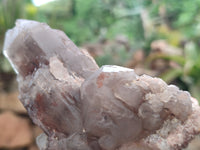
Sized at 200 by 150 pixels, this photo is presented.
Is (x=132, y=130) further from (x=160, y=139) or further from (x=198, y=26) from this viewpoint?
(x=198, y=26)

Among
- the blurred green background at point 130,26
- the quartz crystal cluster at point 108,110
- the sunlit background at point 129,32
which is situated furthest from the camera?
the blurred green background at point 130,26

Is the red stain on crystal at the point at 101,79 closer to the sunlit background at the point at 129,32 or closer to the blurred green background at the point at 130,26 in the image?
the sunlit background at the point at 129,32

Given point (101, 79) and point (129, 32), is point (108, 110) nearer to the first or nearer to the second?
point (101, 79)

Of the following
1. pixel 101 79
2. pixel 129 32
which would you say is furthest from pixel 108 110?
pixel 129 32

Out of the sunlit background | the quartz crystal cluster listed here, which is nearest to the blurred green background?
the sunlit background

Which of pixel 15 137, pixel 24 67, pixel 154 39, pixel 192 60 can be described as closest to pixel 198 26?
pixel 154 39

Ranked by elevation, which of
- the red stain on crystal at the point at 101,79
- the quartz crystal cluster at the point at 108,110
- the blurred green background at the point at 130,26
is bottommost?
the blurred green background at the point at 130,26

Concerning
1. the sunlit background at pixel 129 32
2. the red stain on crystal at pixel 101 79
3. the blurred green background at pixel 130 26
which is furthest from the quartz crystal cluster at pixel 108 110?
the blurred green background at pixel 130 26
